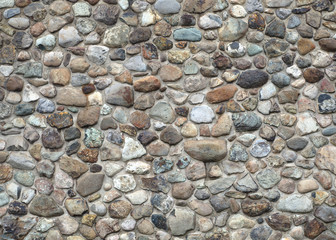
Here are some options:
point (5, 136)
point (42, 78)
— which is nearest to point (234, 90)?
point (42, 78)

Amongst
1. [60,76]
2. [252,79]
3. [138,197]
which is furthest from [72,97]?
[252,79]

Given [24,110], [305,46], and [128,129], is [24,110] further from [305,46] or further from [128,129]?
[305,46]

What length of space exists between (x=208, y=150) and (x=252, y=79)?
0.54m

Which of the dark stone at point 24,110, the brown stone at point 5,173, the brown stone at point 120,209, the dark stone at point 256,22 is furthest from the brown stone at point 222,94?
the brown stone at point 5,173

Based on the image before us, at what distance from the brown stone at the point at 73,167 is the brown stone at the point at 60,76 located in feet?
1.61

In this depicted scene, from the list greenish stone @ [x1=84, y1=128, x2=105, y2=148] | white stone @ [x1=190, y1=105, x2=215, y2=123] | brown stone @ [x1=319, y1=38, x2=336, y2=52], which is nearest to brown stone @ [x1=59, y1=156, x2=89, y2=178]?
greenish stone @ [x1=84, y1=128, x2=105, y2=148]

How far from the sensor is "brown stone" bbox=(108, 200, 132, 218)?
2.61m

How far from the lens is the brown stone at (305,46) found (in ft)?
8.79

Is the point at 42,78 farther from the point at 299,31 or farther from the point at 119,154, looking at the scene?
the point at 299,31

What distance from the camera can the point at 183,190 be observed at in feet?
8.54

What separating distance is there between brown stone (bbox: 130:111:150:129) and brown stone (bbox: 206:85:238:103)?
421mm

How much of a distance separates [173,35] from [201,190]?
1015 millimetres

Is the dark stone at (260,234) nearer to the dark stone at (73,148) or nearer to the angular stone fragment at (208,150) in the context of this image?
the angular stone fragment at (208,150)

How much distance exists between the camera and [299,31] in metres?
A: 2.69
